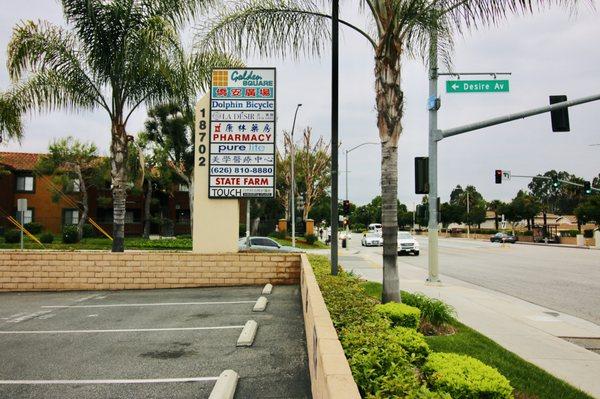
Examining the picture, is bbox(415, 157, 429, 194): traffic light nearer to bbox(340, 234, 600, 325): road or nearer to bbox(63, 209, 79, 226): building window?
bbox(340, 234, 600, 325): road

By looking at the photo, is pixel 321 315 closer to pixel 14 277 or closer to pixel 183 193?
pixel 14 277

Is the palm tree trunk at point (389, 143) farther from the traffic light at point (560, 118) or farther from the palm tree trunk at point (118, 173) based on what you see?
the traffic light at point (560, 118)

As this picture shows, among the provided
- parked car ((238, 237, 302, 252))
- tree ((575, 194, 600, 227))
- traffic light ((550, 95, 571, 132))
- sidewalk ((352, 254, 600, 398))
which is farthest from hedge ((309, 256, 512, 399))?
tree ((575, 194, 600, 227))

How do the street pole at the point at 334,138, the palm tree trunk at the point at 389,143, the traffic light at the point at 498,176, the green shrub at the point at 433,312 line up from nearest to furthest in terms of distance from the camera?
the green shrub at the point at 433,312 < the palm tree trunk at the point at 389,143 < the street pole at the point at 334,138 < the traffic light at the point at 498,176

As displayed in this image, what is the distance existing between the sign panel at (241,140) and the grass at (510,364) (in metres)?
6.47

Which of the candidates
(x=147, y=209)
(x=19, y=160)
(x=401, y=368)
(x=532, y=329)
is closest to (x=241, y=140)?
(x=532, y=329)

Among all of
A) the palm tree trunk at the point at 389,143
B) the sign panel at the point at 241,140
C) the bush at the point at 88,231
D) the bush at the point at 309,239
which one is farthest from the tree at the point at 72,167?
the palm tree trunk at the point at 389,143

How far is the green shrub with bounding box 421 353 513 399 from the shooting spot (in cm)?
383

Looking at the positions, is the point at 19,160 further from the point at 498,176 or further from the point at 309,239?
the point at 498,176

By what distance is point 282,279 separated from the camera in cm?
1347

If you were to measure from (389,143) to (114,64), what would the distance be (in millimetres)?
9375

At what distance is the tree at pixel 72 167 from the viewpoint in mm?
38625

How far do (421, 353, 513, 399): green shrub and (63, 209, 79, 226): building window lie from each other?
4475 centimetres

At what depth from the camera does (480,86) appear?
1520 centimetres
